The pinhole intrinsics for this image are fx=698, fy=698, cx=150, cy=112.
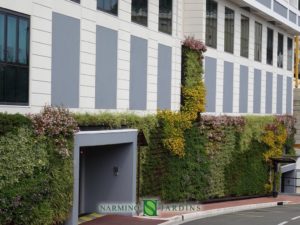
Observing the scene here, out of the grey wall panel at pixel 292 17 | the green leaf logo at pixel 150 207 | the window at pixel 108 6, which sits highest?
the grey wall panel at pixel 292 17

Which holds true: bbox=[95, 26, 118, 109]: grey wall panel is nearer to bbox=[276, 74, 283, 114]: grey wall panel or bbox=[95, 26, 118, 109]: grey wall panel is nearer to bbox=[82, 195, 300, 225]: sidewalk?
bbox=[82, 195, 300, 225]: sidewalk

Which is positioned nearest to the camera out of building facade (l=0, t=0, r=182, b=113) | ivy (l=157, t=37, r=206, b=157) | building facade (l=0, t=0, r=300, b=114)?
building facade (l=0, t=0, r=182, b=113)

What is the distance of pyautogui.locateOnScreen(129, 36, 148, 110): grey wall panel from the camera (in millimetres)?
23641

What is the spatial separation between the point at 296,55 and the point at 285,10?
1661 cm

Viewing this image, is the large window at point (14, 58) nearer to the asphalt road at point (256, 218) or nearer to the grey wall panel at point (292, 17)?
the asphalt road at point (256, 218)

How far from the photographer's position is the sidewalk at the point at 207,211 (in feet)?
69.1

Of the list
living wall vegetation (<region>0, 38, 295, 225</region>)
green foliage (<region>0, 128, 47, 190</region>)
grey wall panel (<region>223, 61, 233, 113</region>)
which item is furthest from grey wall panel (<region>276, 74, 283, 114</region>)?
green foliage (<region>0, 128, 47, 190</region>)

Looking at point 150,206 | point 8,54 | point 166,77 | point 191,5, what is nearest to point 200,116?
point 166,77

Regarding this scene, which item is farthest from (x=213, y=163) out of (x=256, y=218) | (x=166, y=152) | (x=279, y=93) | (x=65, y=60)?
(x=279, y=93)

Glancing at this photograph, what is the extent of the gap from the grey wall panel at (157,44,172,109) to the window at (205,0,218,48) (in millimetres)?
4354

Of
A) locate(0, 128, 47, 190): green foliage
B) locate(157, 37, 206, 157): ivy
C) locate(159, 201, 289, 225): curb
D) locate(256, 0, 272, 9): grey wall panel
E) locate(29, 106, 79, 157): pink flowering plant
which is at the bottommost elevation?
locate(159, 201, 289, 225): curb

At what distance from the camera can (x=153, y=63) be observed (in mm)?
25234

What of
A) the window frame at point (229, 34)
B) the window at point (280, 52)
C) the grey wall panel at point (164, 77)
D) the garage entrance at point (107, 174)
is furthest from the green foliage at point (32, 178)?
the window at point (280, 52)

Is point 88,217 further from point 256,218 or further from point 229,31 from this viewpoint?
point 229,31
